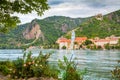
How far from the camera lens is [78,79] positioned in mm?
13055

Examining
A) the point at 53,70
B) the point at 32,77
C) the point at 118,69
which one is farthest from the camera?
the point at 53,70

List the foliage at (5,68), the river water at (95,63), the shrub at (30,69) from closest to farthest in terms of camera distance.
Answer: the shrub at (30,69), the foliage at (5,68), the river water at (95,63)

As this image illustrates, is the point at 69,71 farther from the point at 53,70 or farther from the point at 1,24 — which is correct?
the point at 1,24

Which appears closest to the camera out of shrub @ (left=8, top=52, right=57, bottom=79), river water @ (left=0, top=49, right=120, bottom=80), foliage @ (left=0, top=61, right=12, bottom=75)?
shrub @ (left=8, top=52, right=57, bottom=79)

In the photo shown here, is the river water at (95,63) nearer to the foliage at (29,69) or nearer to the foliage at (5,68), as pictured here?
the foliage at (29,69)

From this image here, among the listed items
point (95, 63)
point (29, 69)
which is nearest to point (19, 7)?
point (29, 69)

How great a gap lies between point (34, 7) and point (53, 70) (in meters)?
2.93

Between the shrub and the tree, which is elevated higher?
the tree

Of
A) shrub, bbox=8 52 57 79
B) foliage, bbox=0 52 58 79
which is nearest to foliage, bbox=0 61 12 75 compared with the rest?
foliage, bbox=0 52 58 79

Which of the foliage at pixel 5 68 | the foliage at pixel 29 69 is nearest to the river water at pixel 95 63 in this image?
the foliage at pixel 29 69

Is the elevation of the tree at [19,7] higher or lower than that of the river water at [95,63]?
higher

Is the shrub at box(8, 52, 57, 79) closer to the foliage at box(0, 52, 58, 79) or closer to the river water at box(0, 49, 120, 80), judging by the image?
the foliage at box(0, 52, 58, 79)

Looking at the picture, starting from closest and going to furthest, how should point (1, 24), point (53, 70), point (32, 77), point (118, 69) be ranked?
1. point (118, 69)
2. point (32, 77)
3. point (53, 70)
4. point (1, 24)

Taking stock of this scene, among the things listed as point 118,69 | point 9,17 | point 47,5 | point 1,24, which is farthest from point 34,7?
point 118,69
